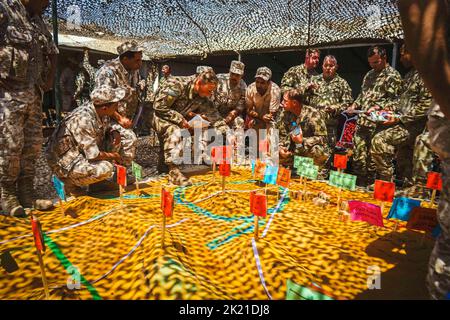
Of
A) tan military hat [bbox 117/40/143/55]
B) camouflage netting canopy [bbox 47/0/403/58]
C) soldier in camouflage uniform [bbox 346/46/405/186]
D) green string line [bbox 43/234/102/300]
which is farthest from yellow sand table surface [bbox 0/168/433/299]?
camouflage netting canopy [bbox 47/0/403/58]

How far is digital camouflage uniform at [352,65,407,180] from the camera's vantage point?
4.59m

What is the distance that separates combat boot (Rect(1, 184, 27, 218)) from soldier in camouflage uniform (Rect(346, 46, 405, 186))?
4444 millimetres

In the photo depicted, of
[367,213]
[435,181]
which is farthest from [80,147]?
[435,181]

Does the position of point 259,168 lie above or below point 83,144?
below

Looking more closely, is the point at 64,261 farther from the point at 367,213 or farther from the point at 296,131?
the point at 296,131

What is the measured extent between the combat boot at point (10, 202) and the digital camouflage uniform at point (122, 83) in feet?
4.89

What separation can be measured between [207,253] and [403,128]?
11.6 ft

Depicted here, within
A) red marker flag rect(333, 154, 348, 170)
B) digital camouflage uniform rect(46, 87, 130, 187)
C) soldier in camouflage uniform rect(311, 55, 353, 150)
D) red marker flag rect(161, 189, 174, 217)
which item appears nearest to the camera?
red marker flag rect(161, 189, 174, 217)

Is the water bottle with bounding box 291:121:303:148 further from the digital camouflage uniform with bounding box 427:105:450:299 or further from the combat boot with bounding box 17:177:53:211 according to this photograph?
the combat boot with bounding box 17:177:53:211

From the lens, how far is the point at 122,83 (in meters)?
4.31

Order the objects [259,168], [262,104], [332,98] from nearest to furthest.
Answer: [259,168] → [332,98] → [262,104]

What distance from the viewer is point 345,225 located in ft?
9.84
